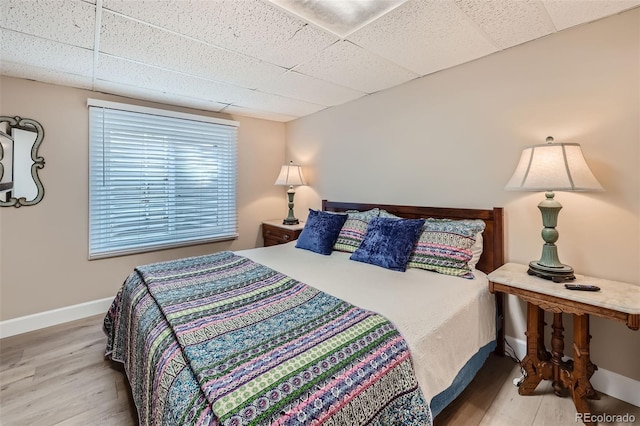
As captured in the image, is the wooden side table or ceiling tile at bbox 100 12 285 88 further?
ceiling tile at bbox 100 12 285 88

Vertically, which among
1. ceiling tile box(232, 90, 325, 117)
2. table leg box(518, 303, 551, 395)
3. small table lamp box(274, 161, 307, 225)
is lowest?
table leg box(518, 303, 551, 395)

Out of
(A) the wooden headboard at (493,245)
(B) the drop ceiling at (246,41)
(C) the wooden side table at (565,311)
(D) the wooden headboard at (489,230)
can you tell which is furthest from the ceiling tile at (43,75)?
(C) the wooden side table at (565,311)

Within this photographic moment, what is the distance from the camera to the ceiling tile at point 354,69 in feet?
6.88

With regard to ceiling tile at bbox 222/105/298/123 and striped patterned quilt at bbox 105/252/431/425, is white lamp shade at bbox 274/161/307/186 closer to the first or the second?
ceiling tile at bbox 222/105/298/123

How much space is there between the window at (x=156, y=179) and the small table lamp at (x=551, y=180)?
3.22 metres

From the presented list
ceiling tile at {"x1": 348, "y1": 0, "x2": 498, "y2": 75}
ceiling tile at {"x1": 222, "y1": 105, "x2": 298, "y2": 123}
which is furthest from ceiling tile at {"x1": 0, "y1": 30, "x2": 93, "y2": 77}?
ceiling tile at {"x1": 348, "y1": 0, "x2": 498, "y2": 75}

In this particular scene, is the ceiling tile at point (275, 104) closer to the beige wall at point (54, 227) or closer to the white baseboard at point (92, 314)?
the beige wall at point (54, 227)

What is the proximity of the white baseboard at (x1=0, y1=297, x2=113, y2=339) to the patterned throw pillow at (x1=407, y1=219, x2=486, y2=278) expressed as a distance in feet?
10.3

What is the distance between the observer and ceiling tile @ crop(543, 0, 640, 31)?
1.56 m

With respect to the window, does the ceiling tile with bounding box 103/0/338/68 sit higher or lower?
higher

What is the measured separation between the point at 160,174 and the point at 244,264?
1.84m

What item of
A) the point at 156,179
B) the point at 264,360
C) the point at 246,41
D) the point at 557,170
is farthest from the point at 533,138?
the point at 156,179

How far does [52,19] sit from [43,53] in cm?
59

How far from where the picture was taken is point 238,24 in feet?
5.69
